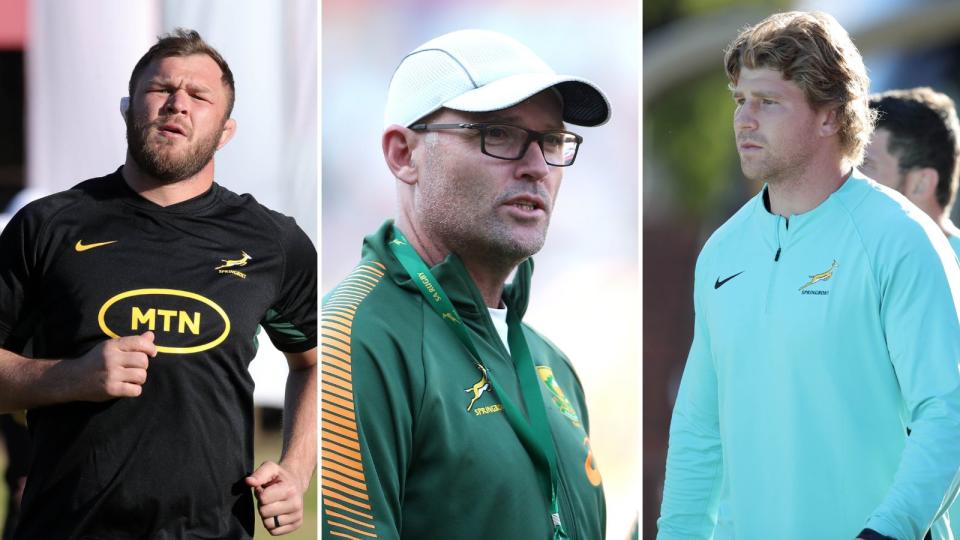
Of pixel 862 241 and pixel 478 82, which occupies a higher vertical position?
pixel 478 82

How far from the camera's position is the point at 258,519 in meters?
3.23

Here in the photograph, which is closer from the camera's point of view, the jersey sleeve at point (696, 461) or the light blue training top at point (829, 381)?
the light blue training top at point (829, 381)

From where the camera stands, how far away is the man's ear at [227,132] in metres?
3.27

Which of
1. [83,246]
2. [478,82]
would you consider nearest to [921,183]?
[478,82]

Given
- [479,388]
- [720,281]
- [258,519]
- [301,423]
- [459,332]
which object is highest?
[720,281]

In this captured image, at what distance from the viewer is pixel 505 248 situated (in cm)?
322

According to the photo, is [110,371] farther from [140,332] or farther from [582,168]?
[582,168]

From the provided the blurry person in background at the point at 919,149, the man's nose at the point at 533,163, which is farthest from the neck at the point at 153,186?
the blurry person in background at the point at 919,149

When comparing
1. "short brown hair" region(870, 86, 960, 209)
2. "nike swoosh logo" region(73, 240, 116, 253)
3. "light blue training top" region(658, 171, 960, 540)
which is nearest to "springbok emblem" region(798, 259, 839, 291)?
"light blue training top" region(658, 171, 960, 540)

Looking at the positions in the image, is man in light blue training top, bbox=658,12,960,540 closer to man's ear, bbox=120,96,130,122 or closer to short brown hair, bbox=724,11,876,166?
short brown hair, bbox=724,11,876,166

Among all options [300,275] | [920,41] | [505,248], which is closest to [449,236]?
[505,248]

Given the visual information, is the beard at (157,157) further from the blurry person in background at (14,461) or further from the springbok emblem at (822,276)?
the springbok emblem at (822,276)

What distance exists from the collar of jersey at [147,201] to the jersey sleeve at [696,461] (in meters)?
1.38

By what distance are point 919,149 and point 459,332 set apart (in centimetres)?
188
